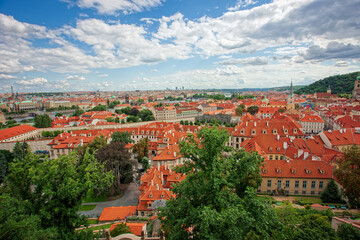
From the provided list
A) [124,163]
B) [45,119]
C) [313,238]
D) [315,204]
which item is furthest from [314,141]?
[45,119]

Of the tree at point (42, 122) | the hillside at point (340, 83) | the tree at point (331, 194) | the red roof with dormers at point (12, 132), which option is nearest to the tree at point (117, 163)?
the tree at point (331, 194)

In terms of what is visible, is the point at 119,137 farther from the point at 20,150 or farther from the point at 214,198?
the point at 214,198

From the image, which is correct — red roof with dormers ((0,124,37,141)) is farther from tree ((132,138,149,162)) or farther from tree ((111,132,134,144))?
tree ((132,138,149,162))

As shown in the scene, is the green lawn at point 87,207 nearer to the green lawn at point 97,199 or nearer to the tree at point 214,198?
the green lawn at point 97,199

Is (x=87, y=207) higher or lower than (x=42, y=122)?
lower

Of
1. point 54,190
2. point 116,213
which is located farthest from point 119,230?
point 116,213

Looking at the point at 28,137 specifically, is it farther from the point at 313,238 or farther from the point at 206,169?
the point at 313,238

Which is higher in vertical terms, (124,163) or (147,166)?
(124,163)
